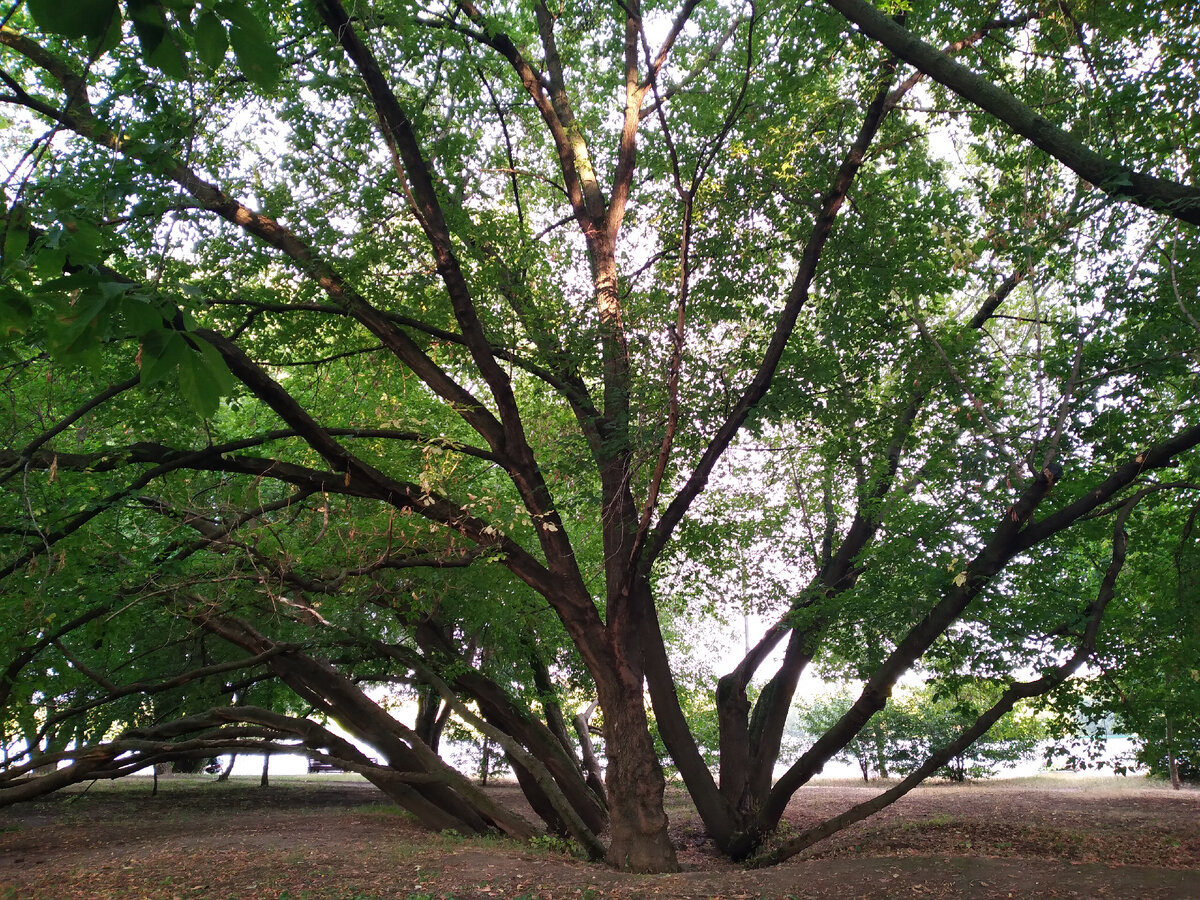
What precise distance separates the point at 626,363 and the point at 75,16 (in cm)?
657

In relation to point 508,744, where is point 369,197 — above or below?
above

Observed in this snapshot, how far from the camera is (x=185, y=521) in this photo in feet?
23.2

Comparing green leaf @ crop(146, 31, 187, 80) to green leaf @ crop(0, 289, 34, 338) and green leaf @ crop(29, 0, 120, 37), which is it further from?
green leaf @ crop(0, 289, 34, 338)

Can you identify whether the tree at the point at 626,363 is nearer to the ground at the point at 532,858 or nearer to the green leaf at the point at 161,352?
the ground at the point at 532,858

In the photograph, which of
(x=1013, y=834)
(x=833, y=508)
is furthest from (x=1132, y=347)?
(x=1013, y=834)

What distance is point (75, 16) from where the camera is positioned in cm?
144

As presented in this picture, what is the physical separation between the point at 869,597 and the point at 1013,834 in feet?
14.0

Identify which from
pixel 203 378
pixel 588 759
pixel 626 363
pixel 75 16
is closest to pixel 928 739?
pixel 588 759

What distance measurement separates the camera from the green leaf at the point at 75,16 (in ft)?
4.66

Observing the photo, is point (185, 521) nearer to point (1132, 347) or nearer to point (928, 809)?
point (1132, 347)

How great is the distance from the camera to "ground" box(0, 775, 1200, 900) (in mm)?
6180

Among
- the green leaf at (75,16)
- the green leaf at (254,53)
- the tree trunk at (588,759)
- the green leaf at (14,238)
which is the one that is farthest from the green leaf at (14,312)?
the tree trunk at (588,759)

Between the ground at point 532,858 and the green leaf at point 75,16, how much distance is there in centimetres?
563

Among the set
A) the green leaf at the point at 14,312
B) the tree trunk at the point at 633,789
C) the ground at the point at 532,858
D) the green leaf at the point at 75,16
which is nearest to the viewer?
the green leaf at the point at 75,16
